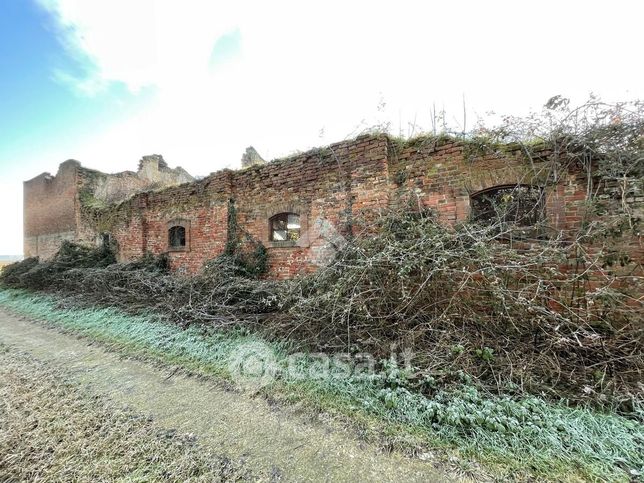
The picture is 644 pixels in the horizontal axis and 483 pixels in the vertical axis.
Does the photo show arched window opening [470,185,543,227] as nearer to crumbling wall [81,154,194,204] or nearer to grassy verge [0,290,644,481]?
grassy verge [0,290,644,481]

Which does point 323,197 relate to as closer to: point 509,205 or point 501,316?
point 509,205

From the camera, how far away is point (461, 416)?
2535mm

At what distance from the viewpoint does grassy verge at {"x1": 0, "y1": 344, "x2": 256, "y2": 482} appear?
212 centimetres

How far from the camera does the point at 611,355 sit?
120 inches

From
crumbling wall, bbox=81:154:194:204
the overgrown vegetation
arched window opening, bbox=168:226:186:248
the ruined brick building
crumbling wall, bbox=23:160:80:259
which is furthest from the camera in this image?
crumbling wall, bbox=81:154:194:204

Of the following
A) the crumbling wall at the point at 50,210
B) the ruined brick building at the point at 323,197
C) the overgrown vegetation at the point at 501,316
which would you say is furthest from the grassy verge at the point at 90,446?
the crumbling wall at the point at 50,210

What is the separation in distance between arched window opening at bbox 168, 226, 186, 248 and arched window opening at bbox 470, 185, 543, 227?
8800 millimetres

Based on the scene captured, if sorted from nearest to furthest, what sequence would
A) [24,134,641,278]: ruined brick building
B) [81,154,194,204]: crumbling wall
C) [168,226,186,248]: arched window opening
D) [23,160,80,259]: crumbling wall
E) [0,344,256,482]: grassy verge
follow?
[0,344,256,482]: grassy verge < [24,134,641,278]: ruined brick building < [168,226,186,248]: arched window opening < [23,160,80,259]: crumbling wall < [81,154,194,204]: crumbling wall

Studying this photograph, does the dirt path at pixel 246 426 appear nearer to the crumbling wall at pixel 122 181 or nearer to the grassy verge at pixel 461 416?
the grassy verge at pixel 461 416

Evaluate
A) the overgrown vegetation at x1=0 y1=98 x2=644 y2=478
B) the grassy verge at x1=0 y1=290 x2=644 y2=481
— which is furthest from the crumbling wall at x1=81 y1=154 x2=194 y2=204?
the grassy verge at x1=0 y1=290 x2=644 y2=481

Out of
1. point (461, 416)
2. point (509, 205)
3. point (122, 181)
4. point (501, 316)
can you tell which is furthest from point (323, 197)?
point (122, 181)

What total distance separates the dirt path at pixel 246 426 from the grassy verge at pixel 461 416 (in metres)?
0.28

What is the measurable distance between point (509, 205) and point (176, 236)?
31.5 ft

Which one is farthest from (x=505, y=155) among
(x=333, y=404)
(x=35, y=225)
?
(x=35, y=225)
